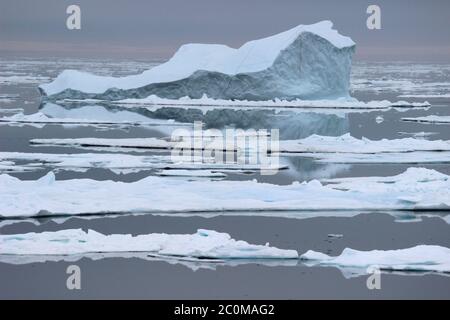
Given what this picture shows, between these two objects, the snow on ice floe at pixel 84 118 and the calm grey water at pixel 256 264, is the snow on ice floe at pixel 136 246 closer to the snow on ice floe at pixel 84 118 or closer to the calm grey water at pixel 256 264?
the calm grey water at pixel 256 264

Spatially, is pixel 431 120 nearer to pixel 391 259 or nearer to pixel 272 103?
pixel 272 103

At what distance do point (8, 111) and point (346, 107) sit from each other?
968 cm

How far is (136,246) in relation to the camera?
23.8 ft

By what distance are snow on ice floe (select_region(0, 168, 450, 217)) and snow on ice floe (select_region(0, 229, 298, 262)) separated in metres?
1.14

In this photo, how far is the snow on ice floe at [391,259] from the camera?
21.9ft

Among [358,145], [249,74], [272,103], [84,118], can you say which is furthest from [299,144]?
[272,103]

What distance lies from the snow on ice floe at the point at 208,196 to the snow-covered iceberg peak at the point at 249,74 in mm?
15085

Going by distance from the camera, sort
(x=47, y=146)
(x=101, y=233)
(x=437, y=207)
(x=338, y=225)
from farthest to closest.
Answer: (x=47, y=146), (x=437, y=207), (x=338, y=225), (x=101, y=233)

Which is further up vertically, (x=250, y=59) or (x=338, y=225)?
(x=250, y=59)

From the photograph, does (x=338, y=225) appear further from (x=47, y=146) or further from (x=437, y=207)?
(x=47, y=146)

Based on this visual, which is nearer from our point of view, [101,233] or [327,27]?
[101,233]

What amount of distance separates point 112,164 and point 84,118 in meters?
9.13

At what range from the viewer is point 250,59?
25.7m
